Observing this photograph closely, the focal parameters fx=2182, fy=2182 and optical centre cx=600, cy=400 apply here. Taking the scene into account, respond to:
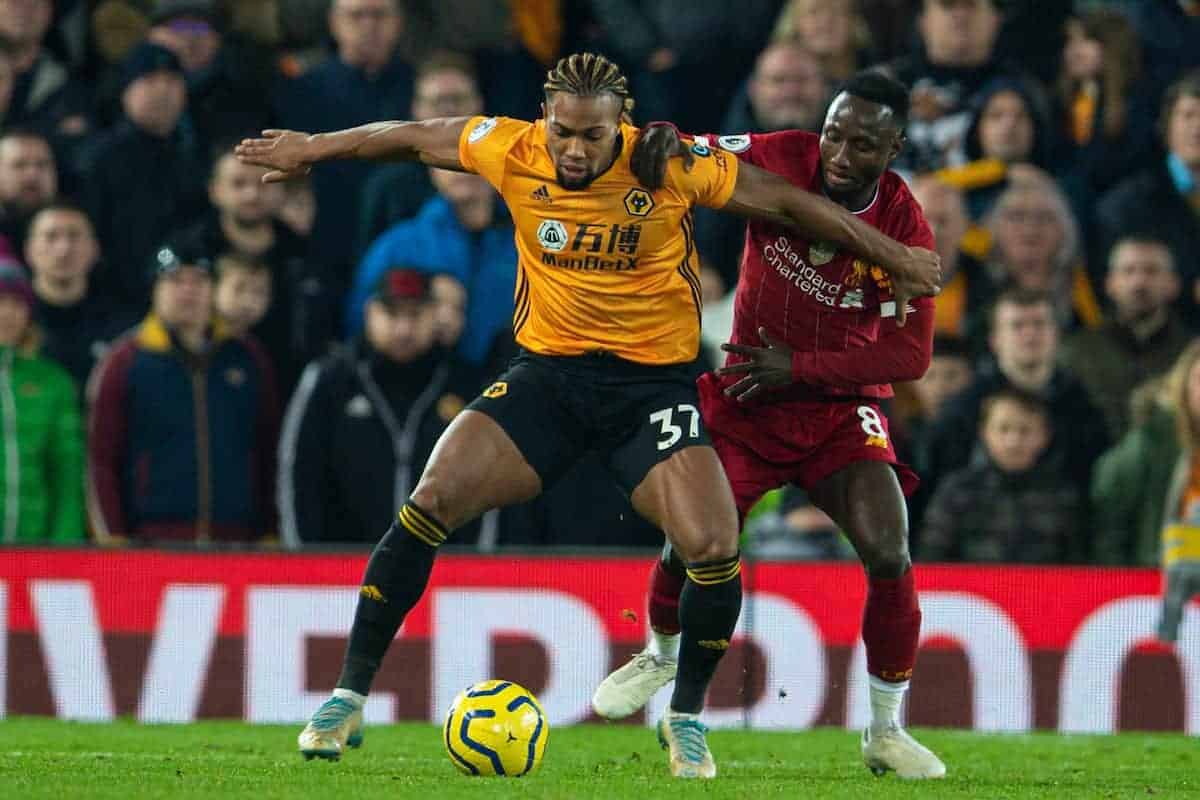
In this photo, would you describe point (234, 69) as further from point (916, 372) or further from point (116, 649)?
point (916, 372)

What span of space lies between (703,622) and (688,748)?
0.45 metres

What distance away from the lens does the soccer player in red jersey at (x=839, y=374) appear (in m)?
7.77

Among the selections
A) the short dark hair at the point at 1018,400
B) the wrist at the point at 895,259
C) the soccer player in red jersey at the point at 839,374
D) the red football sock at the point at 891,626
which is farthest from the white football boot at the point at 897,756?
the short dark hair at the point at 1018,400

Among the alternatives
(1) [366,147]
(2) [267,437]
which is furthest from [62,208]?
(1) [366,147]

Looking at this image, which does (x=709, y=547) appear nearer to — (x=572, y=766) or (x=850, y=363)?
(x=850, y=363)

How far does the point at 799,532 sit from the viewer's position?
10.8m

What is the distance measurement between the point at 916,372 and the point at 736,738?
8.70 feet

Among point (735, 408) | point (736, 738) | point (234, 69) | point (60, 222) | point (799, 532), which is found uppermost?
point (234, 69)

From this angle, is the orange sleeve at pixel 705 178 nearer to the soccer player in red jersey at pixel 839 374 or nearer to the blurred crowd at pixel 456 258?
the soccer player in red jersey at pixel 839 374

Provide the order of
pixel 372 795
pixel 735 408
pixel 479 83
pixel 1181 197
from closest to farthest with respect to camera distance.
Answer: pixel 372 795 → pixel 735 408 → pixel 1181 197 → pixel 479 83

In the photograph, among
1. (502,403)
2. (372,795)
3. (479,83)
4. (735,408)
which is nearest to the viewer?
(372,795)

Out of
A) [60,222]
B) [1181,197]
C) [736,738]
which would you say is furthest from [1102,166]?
[60,222]

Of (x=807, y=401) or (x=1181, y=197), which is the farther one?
(x=1181, y=197)

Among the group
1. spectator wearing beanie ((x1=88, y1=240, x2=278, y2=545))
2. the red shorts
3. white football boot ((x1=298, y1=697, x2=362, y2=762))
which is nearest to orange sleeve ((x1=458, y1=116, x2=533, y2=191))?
the red shorts
